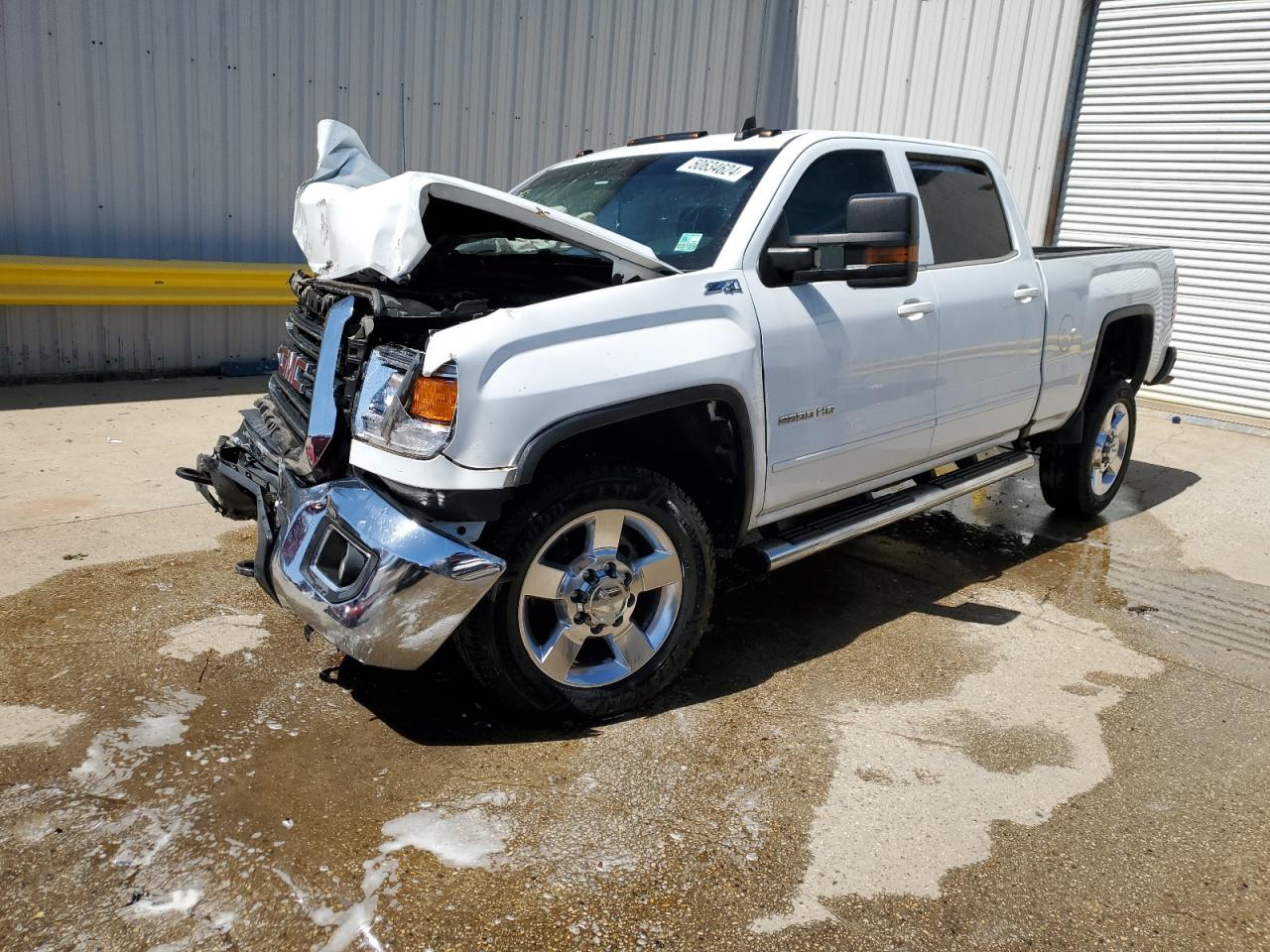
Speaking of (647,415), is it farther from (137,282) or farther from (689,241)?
(137,282)

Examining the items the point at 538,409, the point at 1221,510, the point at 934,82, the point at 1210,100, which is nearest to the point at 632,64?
the point at 934,82

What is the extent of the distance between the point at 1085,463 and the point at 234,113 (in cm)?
699

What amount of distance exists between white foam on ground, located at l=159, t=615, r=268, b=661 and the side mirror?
7.93 feet

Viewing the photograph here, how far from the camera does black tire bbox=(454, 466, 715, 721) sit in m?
3.06

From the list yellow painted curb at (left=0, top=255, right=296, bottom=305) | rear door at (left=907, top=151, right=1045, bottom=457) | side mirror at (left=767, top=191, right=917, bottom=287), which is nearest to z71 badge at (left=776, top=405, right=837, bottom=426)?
side mirror at (left=767, top=191, right=917, bottom=287)

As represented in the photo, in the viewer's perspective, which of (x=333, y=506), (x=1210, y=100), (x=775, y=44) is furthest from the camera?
(x=775, y=44)

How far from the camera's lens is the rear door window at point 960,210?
4.54 m

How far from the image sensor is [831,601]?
461 centimetres

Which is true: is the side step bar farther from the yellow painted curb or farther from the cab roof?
the yellow painted curb

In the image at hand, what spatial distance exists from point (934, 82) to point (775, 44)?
→ 82.0 inches

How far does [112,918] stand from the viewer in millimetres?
2357

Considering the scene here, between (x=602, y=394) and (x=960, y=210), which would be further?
(x=960, y=210)

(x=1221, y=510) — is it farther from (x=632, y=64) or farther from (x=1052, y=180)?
(x=632, y=64)

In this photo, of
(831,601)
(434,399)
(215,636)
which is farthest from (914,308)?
(215,636)
